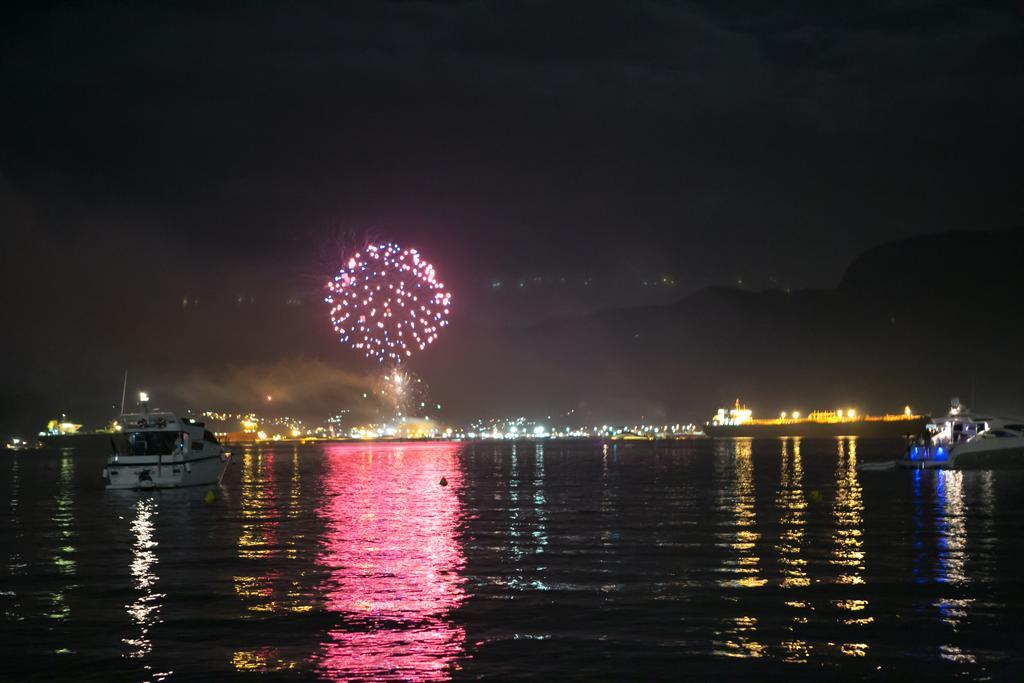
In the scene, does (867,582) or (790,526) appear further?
(790,526)

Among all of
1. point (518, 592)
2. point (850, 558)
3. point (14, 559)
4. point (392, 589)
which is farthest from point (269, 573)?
point (850, 558)

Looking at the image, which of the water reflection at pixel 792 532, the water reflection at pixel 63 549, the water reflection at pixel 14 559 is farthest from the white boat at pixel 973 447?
the water reflection at pixel 14 559

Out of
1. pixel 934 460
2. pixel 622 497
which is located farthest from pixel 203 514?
pixel 934 460

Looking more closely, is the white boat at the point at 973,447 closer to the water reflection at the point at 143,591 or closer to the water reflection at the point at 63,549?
the water reflection at the point at 63,549

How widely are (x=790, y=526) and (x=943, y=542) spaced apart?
6963 millimetres

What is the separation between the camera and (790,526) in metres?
42.3

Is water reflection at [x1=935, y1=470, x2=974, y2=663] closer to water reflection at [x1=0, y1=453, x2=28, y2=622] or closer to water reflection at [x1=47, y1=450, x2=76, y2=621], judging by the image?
water reflection at [x1=47, y1=450, x2=76, y2=621]

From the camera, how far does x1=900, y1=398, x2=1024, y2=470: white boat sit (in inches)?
3531

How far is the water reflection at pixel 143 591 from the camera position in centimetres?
2049

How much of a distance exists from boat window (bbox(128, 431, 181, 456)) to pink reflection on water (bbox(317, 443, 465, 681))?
26263 millimetres

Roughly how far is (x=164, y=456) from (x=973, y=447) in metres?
63.9

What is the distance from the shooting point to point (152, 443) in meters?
76.5

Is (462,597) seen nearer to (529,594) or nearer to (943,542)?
(529,594)

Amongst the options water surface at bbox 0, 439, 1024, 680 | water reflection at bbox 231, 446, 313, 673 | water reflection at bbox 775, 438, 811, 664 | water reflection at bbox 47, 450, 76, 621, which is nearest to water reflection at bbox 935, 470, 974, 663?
water surface at bbox 0, 439, 1024, 680
